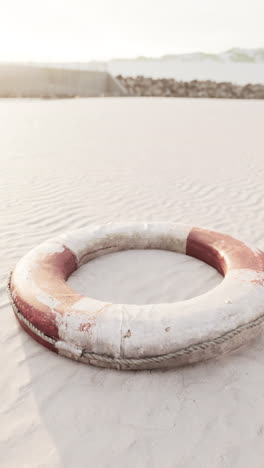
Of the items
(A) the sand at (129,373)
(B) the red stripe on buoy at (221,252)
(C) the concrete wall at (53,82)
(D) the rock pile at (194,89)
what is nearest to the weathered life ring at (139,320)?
(B) the red stripe on buoy at (221,252)

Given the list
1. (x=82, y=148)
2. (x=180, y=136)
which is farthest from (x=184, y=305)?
(x=180, y=136)

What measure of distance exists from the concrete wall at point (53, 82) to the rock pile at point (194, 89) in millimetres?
1590

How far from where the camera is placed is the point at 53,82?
76.9ft

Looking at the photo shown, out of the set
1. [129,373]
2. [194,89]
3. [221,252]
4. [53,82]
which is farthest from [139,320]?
[53,82]

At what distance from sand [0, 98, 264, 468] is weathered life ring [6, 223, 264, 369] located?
0.13m

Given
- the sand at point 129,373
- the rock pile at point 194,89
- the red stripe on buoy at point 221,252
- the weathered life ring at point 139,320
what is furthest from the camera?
the rock pile at point 194,89

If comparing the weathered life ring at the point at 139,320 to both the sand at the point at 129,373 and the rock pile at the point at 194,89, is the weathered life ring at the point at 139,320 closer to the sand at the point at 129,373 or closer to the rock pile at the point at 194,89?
the sand at the point at 129,373

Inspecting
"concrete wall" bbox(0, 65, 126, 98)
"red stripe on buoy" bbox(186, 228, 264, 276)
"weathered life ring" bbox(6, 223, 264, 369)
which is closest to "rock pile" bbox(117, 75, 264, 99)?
"concrete wall" bbox(0, 65, 126, 98)

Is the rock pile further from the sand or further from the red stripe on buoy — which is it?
the red stripe on buoy

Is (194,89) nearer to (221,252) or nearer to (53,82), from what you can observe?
(53,82)

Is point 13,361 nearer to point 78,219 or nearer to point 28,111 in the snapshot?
point 78,219

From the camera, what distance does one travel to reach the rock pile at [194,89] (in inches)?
891

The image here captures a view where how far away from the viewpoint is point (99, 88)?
25.5 m

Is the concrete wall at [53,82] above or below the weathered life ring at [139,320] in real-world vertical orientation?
above
